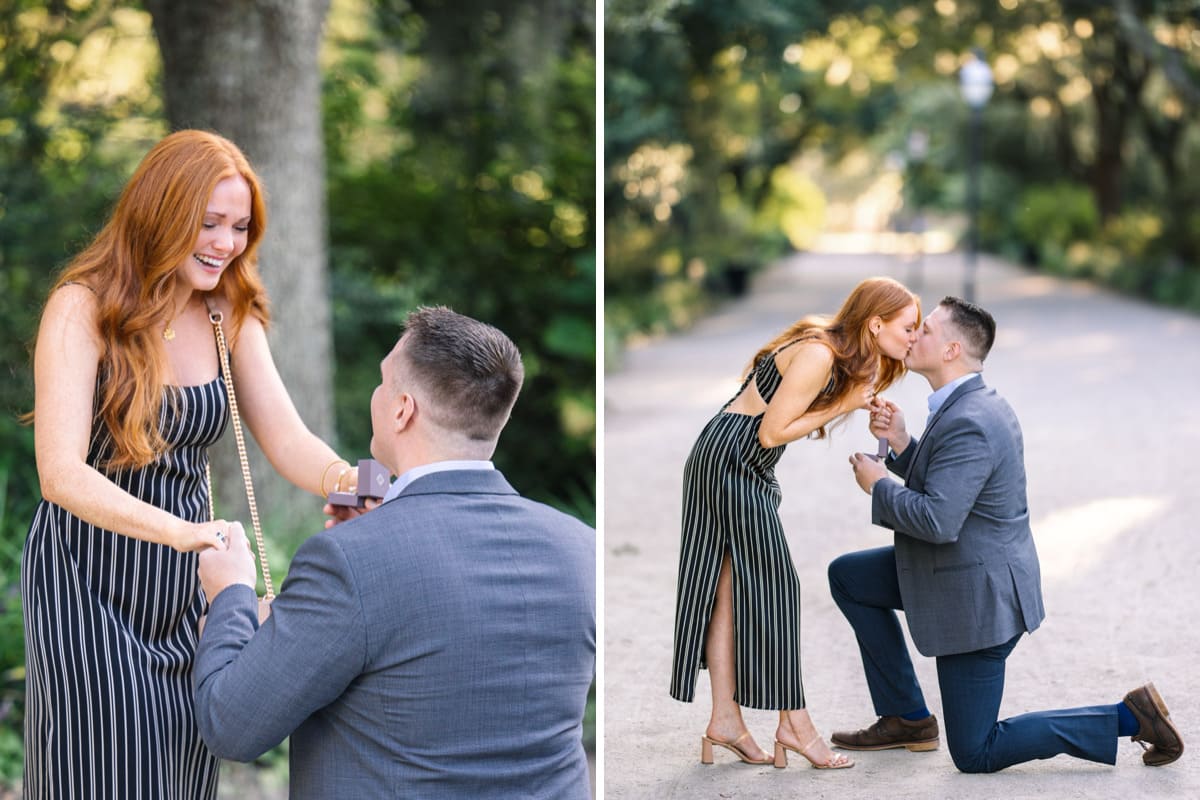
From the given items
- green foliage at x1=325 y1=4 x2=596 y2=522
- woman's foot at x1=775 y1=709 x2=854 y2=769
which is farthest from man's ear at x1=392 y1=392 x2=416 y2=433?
green foliage at x1=325 y1=4 x2=596 y2=522

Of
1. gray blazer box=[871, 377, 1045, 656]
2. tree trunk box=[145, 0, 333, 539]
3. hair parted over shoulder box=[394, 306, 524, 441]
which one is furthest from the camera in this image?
tree trunk box=[145, 0, 333, 539]

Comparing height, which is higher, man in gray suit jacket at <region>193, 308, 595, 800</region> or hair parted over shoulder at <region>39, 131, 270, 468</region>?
hair parted over shoulder at <region>39, 131, 270, 468</region>

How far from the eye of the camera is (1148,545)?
724 centimetres

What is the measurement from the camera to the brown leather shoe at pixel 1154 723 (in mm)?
4129

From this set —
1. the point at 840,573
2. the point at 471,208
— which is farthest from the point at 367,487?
the point at 471,208

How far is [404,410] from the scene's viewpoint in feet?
8.21

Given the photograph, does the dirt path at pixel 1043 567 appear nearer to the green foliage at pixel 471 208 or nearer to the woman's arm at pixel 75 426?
the woman's arm at pixel 75 426

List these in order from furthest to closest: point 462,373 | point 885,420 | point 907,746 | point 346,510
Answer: point 907,746
point 885,420
point 346,510
point 462,373

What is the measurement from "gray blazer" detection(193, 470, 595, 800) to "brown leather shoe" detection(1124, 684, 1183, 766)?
7.49 feet

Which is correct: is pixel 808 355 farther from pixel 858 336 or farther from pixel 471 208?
pixel 471 208

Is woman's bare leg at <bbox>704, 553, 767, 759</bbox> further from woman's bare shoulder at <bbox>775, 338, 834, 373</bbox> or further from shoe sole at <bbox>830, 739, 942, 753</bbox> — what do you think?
woman's bare shoulder at <bbox>775, 338, 834, 373</bbox>

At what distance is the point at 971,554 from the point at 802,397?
2.16ft

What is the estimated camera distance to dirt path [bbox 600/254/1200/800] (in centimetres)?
436

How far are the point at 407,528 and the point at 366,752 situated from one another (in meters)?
0.38
